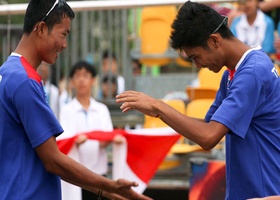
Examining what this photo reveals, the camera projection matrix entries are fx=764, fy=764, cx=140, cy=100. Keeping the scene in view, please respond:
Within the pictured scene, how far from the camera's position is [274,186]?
459cm

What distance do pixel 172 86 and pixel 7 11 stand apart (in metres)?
3.79

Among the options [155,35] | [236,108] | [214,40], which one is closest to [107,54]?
[155,35]

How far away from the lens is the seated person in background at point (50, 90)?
8.23m

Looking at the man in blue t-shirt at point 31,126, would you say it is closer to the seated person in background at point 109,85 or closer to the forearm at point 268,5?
the seated person in background at point 109,85

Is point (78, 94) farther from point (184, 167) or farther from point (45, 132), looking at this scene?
point (45, 132)

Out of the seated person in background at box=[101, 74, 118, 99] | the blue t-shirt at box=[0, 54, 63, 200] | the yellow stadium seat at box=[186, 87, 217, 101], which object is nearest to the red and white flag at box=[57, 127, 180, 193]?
the yellow stadium seat at box=[186, 87, 217, 101]

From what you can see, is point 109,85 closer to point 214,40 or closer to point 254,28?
point 254,28

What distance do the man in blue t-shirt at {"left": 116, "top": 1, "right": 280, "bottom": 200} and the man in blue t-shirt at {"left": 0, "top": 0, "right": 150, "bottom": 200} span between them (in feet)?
1.56

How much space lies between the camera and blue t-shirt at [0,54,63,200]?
4336mm

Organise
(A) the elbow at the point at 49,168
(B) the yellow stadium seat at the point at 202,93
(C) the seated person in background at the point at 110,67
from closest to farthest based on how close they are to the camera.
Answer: (A) the elbow at the point at 49,168
(B) the yellow stadium seat at the point at 202,93
(C) the seated person in background at the point at 110,67

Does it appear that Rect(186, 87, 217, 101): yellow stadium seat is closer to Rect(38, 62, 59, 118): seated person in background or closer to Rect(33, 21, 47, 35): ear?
Rect(38, 62, 59, 118): seated person in background

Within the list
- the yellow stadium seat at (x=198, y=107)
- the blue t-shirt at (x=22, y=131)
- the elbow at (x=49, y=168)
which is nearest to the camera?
the blue t-shirt at (x=22, y=131)

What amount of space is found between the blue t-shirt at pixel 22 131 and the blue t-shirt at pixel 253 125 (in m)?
1.03

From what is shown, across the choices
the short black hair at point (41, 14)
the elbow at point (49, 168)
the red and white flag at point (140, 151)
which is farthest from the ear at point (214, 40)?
the red and white flag at point (140, 151)
